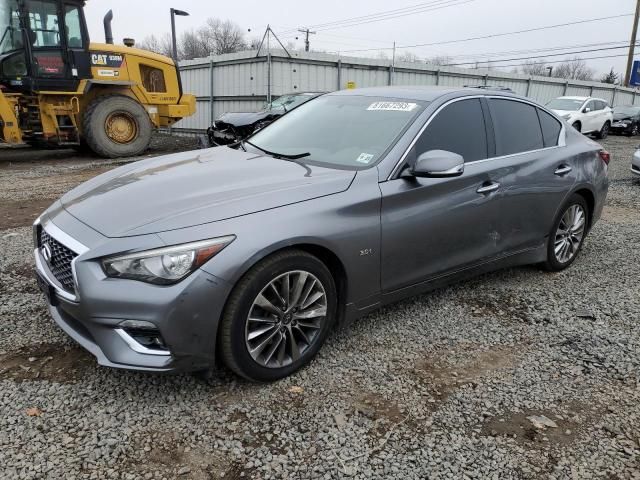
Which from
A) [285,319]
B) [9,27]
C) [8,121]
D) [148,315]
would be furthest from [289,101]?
[148,315]

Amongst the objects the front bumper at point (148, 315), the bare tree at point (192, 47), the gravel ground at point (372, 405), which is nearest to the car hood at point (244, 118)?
the gravel ground at point (372, 405)

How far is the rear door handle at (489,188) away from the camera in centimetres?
358

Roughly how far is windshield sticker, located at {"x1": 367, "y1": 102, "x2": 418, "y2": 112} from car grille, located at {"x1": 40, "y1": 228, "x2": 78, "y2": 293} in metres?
2.25

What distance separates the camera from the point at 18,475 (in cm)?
210

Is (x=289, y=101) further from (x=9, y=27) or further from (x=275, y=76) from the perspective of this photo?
(x=9, y=27)

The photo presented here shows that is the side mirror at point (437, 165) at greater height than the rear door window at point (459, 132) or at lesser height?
lesser

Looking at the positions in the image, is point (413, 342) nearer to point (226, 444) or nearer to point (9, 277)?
point (226, 444)

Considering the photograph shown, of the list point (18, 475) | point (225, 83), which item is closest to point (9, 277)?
point (18, 475)

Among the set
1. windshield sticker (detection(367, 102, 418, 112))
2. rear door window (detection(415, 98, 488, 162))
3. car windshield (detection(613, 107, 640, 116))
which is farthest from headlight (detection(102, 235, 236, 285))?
car windshield (detection(613, 107, 640, 116))

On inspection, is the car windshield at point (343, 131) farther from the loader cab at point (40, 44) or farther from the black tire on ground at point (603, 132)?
the black tire on ground at point (603, 132)

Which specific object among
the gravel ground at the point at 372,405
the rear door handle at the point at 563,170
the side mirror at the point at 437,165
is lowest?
the gravel ground at the point at 372,405

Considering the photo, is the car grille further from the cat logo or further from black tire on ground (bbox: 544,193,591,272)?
the cat logo

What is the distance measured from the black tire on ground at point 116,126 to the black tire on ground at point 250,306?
9.83 metres

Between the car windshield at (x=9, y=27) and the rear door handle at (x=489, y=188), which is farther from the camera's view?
the car windshield at (x=9, y=27)
